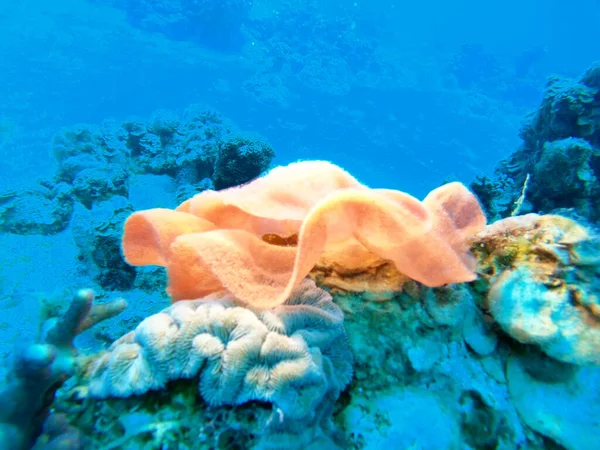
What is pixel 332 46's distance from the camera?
96.1 feet

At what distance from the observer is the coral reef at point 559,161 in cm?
559

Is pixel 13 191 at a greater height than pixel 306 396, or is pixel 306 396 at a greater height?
pixel 13 191

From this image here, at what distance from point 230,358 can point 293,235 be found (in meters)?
0.70

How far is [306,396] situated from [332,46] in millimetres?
32608

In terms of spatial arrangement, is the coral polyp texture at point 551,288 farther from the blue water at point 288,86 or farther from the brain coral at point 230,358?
the blue water at point 288,86

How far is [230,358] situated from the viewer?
116 centimetres

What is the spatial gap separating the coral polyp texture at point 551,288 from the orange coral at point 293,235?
0.23 metres

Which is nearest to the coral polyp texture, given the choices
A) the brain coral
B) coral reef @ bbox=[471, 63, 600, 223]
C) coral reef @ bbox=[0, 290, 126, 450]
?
the brain coral

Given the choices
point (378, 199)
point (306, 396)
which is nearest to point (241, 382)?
point (306, 396)

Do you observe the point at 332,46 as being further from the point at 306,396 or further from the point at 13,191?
the point at 306,396

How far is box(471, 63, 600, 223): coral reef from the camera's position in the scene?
5.59 meters

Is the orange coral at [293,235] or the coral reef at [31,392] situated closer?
the coral reef at [31,392]

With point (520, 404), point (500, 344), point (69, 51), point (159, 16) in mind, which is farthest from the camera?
point (159, 16)

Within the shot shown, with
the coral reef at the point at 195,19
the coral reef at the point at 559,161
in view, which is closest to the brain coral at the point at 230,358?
the coral reef at the point at 559,161
